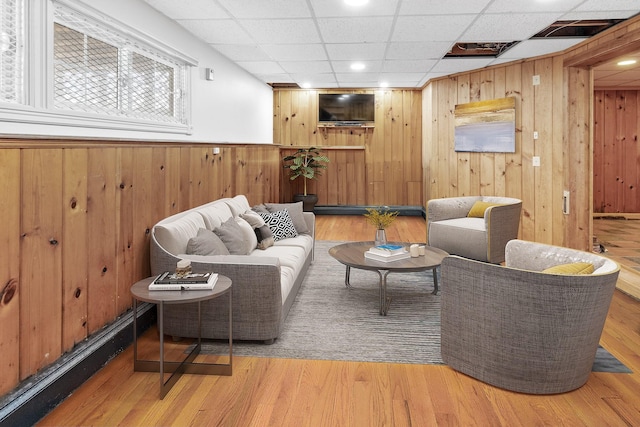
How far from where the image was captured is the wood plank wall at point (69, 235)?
2.07 m

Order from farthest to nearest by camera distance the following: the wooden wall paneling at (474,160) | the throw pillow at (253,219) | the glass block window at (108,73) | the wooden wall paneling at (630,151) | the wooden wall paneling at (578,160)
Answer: the wooden wall paneling at (630,151) → the wooden wall paneling at (474,160) → the wooden wall paneling at (578,160) → the throw pillow at (253,219) → the glass block window at (108,73)

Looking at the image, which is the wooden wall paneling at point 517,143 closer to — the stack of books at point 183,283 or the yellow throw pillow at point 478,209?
the yellow throw pillow at point 478,209

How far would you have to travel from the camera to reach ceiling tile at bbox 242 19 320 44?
438 centimetres

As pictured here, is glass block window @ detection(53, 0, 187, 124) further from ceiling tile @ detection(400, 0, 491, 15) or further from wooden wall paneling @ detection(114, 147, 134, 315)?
ceiling tile @ detection(400, 0, 491, 15)

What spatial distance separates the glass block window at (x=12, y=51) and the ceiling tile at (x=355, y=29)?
2.60 metres

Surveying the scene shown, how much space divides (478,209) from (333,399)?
3893 millimetres

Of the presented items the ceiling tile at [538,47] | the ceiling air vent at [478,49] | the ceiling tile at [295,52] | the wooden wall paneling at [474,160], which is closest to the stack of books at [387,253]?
the ceiling tile at [295,52]

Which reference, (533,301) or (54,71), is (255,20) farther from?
(533,301)

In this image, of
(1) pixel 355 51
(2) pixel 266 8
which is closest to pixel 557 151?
(1) pixel 355 51

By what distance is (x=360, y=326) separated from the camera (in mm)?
3352

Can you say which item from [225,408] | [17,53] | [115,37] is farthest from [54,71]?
[225,408]

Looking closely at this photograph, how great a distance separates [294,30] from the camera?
15.4ft

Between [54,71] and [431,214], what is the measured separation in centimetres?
426

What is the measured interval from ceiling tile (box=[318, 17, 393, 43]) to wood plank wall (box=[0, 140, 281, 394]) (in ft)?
6.55
